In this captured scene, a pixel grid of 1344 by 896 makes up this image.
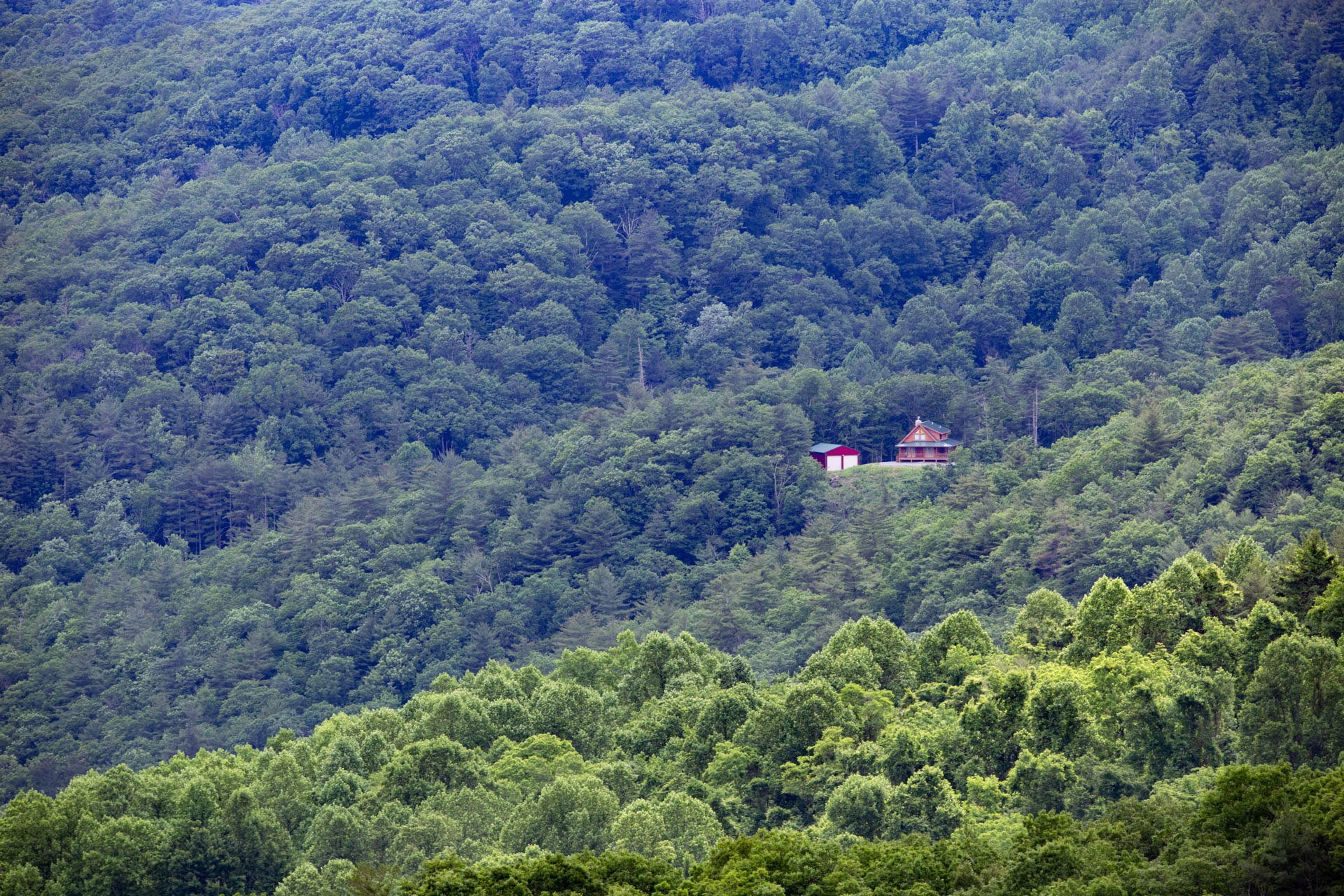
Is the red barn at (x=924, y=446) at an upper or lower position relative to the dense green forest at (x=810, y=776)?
lower

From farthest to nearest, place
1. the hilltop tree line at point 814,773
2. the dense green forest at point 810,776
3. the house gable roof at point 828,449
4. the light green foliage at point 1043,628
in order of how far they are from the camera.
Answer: the house gable roof at point 828,449 < the light green foliage at point 1043,628 < the hilltop tree line at point 814,773 < the dense green forest at point 810,776

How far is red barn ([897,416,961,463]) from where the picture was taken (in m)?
88.8

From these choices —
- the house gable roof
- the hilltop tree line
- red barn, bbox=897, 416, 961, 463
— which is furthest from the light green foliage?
the house gable roof

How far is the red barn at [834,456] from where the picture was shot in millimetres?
89312

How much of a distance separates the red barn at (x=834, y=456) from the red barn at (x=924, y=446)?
2.70 metres

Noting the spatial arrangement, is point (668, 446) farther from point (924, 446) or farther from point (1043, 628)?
point (1043, 628)

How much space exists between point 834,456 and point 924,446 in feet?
16.3

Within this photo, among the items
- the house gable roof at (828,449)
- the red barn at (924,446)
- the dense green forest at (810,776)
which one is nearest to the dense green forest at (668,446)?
the dense green forest at (810,776)

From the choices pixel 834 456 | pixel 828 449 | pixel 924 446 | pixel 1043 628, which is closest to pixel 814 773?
pixel 1043 628

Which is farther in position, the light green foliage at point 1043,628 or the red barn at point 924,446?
the red barn at point 924,446

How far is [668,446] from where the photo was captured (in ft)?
296

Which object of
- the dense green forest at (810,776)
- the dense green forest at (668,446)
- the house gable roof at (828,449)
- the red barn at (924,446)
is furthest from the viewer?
the house gable roof at (828,449)

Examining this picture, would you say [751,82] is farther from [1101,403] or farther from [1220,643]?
[1220,643]

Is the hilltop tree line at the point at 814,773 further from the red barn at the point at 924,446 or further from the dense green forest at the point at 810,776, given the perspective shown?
the red barn at the point at 924,446
